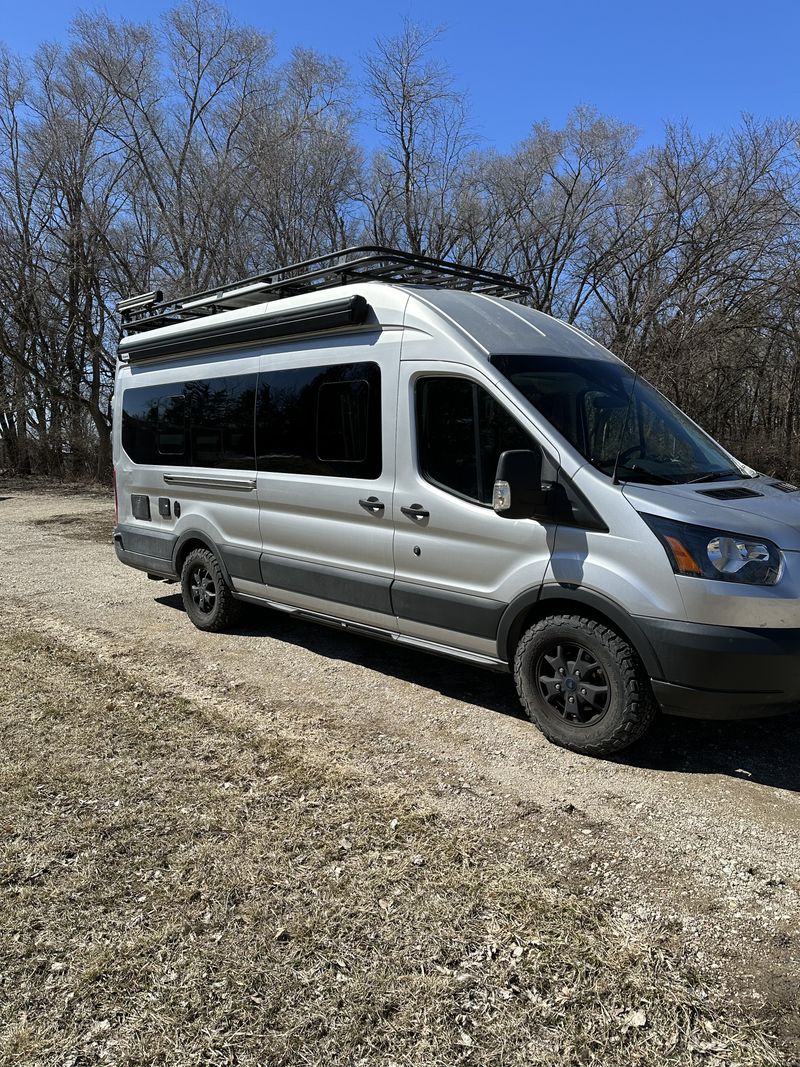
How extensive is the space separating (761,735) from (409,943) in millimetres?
2654

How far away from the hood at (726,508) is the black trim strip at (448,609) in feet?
3.41

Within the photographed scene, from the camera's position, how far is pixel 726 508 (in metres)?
3.74

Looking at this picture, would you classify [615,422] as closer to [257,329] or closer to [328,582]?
[328,582]

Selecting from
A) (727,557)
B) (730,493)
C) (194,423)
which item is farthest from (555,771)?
(194,423)

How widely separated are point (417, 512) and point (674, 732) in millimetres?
2003

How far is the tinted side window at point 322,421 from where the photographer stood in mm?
5004

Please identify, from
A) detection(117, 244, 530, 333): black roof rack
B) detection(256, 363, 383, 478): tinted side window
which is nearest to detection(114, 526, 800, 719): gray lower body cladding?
detection(256, 363, 383, 478): tinted side window

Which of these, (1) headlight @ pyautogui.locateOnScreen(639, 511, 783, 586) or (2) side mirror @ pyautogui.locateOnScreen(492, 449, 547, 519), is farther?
(2) side mirror @ pyautogui.locateOnScreen(492, 449, 547, 519)

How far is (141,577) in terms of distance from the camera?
29.9ft

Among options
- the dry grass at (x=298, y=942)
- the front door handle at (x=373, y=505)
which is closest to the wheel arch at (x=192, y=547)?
the front door handle at (x=373, y=505)

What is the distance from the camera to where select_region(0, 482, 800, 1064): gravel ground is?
9.32ft

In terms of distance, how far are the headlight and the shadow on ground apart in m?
1.09

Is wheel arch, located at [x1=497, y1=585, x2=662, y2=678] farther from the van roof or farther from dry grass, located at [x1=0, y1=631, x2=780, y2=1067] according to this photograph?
the van roof

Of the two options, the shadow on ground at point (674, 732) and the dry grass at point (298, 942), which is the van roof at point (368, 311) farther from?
the dry grass at point (298, 942)
